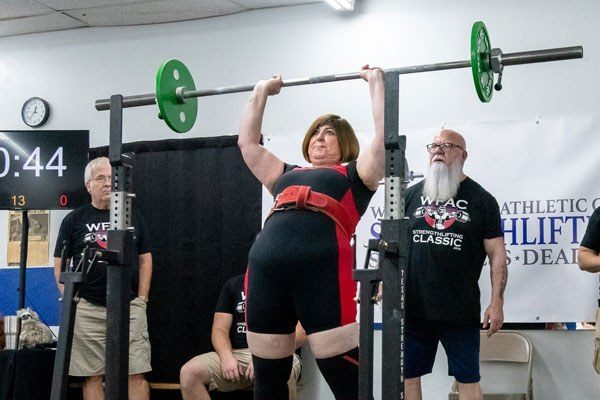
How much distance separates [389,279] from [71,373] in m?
2.71

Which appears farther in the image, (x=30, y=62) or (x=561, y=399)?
(x=30, y=62)

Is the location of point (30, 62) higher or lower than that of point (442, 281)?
higher

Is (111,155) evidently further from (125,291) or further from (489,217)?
(489,217)

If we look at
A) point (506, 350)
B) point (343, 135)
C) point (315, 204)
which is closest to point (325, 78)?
point (343, 135)

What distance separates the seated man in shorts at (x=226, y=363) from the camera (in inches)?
179

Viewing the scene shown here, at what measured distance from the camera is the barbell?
2859mm

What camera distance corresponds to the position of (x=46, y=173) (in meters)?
5.41

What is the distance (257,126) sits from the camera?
322cm

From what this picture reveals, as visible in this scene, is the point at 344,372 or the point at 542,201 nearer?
the point at 344,372

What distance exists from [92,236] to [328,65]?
6.02 ft

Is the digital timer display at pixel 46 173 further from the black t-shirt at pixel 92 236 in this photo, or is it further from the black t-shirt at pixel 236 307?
the black t-shirt at pixel 236 307

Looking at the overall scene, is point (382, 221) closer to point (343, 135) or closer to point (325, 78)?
point (343, 135)

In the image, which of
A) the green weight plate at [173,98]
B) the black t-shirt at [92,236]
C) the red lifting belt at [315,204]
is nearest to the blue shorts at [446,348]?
the red lifting belt at [315,204]

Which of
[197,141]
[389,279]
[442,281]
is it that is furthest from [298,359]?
[389,279]
